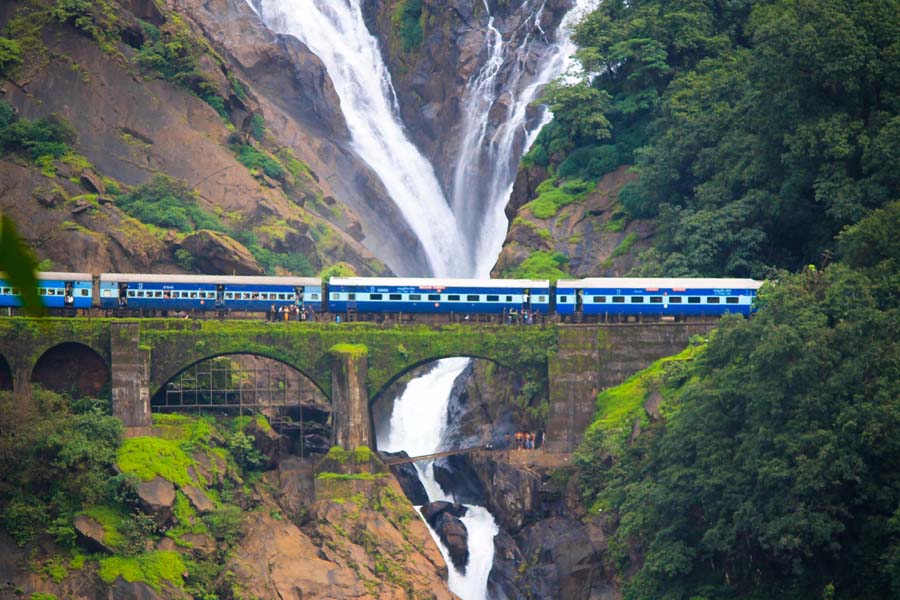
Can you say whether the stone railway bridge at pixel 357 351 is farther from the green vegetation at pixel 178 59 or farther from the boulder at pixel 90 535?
the green vegetation at pixel 178 59

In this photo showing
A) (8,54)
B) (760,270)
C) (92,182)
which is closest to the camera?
(760,270)

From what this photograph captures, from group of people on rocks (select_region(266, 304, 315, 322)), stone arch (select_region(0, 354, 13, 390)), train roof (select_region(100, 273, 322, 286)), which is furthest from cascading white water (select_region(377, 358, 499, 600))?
stone arch (select_region(0, 354, 13, 390))

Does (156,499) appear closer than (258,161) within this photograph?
Yes

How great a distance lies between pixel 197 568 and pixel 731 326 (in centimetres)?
2216

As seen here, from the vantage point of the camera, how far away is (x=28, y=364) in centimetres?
5884

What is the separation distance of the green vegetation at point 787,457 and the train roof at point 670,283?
703cm

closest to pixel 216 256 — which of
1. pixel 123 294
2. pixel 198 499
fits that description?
pixel 123 294

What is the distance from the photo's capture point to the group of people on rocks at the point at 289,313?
61156 mm

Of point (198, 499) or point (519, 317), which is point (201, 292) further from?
point (519, 317)

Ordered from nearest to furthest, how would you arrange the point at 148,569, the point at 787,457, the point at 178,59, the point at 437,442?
the point at 787,457
the point at 148,569
the point at 437,442
the point at 178,59

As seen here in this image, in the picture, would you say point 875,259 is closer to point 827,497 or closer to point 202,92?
point 827,497

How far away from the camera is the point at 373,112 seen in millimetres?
98375

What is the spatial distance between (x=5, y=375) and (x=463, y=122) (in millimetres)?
43783

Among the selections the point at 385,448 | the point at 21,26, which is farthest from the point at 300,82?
the point at 385,448
